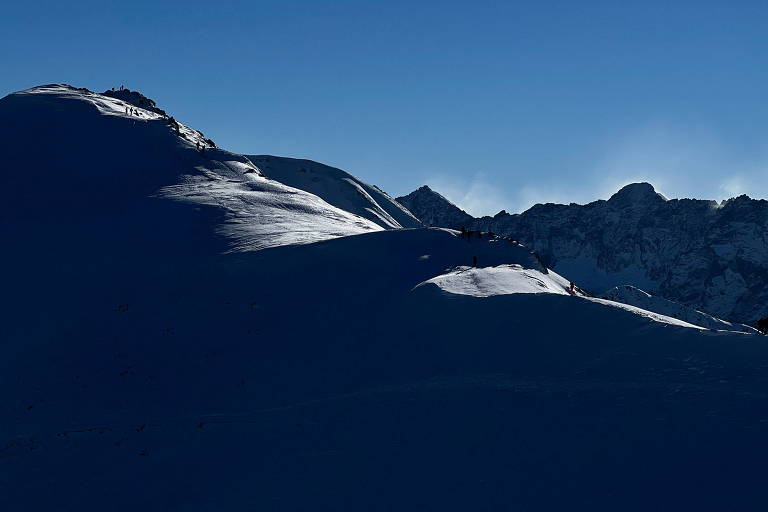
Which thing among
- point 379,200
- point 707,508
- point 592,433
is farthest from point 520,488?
point 379,200

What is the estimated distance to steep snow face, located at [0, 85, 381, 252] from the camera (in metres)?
39.9

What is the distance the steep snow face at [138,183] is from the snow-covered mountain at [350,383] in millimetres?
1877

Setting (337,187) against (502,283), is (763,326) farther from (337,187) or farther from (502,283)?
(337,187)

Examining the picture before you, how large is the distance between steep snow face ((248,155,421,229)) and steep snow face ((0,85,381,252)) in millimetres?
38860

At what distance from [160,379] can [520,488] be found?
12530mm

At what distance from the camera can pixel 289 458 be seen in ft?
59.8

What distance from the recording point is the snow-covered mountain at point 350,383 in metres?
16.7

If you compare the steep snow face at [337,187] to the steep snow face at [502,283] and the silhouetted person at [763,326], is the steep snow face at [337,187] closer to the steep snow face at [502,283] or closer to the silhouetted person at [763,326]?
the steep snow face at [502,283]

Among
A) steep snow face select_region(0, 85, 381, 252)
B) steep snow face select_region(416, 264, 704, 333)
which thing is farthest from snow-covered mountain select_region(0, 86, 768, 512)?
steep snow face select_region(0, 85, 381, 252)

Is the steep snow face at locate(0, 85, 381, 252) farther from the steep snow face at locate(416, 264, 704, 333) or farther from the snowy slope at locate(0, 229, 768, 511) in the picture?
the steep snow face at locate(416, 264, 704, 333)

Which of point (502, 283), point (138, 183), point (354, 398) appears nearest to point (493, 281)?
point (502, 283)

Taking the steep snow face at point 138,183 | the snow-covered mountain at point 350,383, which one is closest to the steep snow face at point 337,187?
the steep snow face at point 138,183

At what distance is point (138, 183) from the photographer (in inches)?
1905

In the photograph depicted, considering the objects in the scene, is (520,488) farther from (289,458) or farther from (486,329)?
(486,329)
